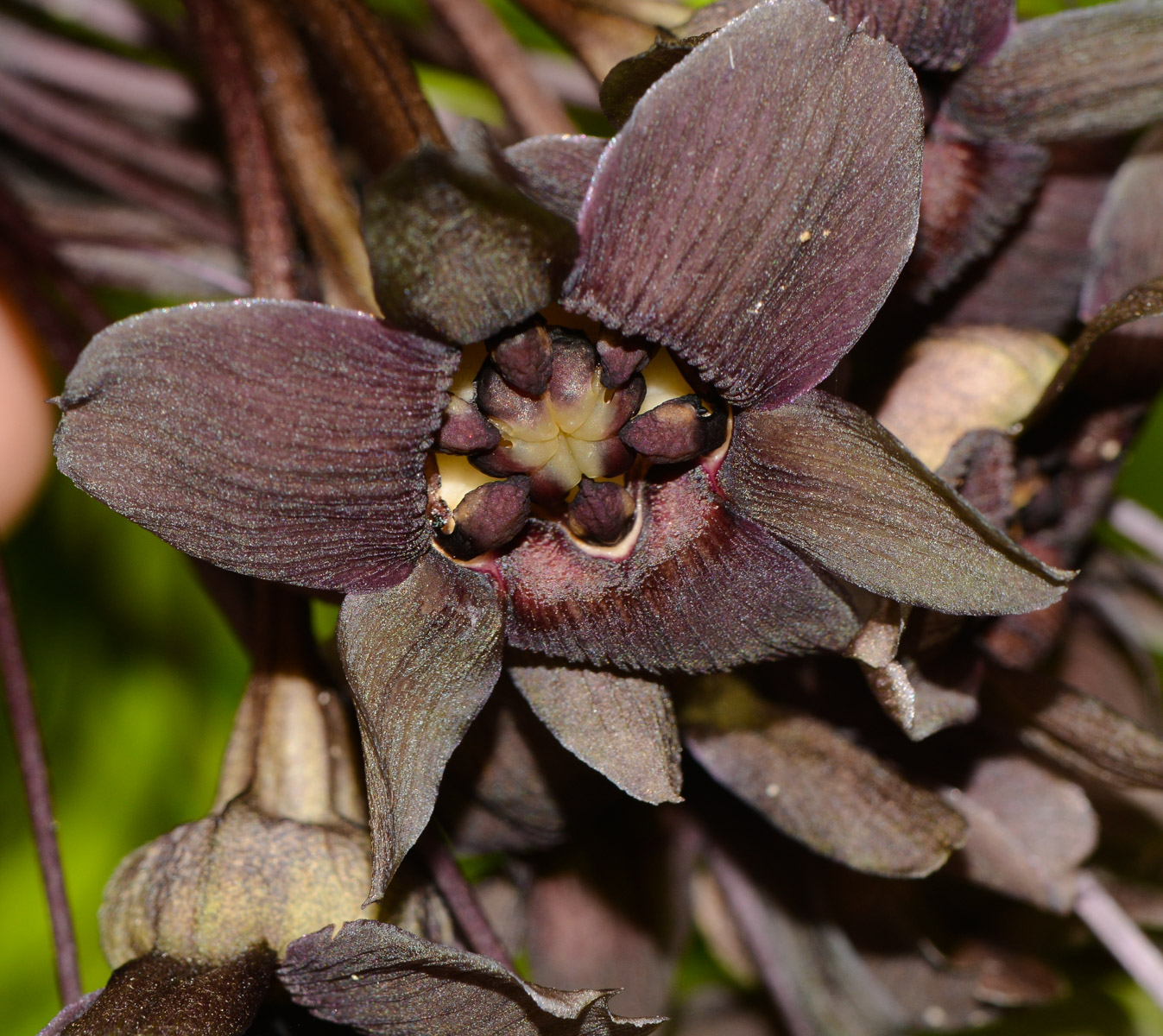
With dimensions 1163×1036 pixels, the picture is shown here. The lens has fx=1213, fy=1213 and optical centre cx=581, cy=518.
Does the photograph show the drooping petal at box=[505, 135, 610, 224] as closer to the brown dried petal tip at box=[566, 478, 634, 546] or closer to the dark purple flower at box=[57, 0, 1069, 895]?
the dark purple flower at box=[57, 0, 1069, 895]

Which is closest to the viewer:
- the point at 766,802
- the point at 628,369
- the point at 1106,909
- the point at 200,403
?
the point at 200,403

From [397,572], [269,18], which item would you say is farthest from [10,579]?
[397,572]

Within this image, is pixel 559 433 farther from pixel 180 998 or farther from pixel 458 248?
pixel 180 998

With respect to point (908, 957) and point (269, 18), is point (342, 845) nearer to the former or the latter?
point (908, 957)

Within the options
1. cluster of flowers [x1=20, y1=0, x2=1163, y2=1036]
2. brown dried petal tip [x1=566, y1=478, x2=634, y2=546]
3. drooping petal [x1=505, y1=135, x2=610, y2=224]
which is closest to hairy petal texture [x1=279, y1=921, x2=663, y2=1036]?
cluster of flowers [x1=20, y1=0, x2=1163, y2=1036]

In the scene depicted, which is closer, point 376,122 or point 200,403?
point 200,403

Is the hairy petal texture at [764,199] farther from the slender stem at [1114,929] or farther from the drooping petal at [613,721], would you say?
the slender stem at [1114,929]

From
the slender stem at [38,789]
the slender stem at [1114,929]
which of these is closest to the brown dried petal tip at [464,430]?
the slender stem at [38,789]
